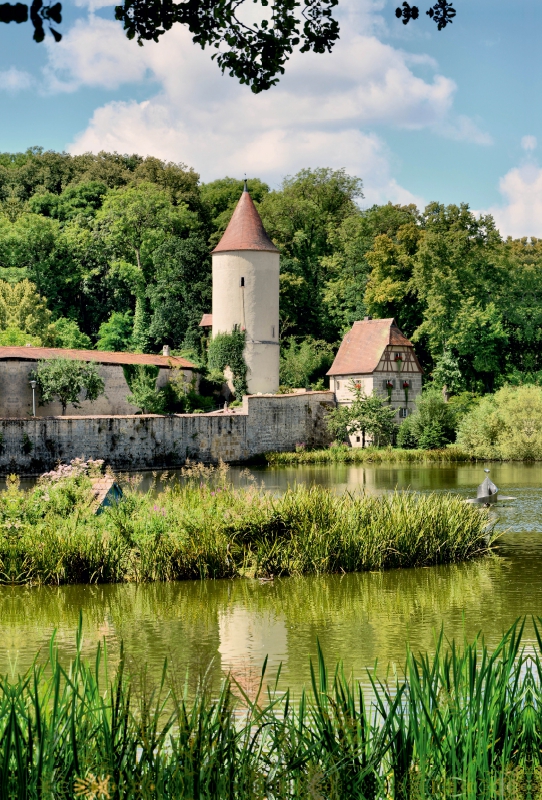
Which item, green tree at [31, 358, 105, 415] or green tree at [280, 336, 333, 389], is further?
green tree at [280, 336, 333, 389]

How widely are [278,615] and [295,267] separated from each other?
4066 centimetres

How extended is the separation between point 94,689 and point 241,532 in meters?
8.31

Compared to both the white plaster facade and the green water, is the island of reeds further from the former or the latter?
the white plaster facade

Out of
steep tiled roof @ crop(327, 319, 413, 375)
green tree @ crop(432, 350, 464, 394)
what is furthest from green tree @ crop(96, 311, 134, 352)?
green tree @ crop(432, 350, 464, 394)

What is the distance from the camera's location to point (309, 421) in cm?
4081

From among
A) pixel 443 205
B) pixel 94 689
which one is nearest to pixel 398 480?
pixel 443 205

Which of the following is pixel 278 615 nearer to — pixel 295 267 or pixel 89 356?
pixel 89 356

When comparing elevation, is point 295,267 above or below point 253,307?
above

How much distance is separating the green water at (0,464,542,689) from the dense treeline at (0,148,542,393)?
99.6 feet

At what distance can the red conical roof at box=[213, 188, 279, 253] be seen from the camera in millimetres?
44781

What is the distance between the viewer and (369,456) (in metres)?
35.9

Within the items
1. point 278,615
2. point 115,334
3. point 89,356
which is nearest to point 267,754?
point 278,615

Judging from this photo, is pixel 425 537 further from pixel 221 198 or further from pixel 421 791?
pixel 221 198

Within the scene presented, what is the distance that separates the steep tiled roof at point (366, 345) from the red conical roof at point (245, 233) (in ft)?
16.9
